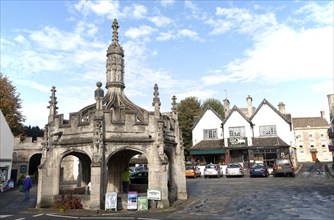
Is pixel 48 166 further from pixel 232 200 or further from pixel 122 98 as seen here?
pixel 232 200

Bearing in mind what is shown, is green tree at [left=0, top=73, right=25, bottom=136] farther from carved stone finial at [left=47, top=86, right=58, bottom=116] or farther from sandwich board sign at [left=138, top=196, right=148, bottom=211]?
sandwich board sign at [left=138, top=196, right=148, bottom=211]

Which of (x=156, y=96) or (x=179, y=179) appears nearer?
(x=156, y=96)

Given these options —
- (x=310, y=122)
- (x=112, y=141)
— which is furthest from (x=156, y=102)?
(x=310, y=122)

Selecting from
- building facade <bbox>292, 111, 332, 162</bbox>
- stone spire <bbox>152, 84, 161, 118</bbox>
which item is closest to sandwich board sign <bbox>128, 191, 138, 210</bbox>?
stone spire <bbox>152, 84, 161, 118</bbox>

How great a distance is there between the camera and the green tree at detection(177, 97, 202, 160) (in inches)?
2146

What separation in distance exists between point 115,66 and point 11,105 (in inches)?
919

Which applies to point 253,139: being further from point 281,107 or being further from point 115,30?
point 115,30

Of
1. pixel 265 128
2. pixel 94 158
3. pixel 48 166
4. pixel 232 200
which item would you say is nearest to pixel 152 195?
pixel 94 158

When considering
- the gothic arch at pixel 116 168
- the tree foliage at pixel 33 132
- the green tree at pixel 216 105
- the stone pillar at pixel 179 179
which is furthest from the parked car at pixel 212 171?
the tree foliage at pixel 33 132

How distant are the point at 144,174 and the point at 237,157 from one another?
2108cm

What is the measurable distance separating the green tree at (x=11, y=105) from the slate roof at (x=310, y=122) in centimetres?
6469

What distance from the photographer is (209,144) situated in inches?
1748

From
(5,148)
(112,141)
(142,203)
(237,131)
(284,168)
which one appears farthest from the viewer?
(237,131)

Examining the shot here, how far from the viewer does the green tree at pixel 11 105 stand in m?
34.2
